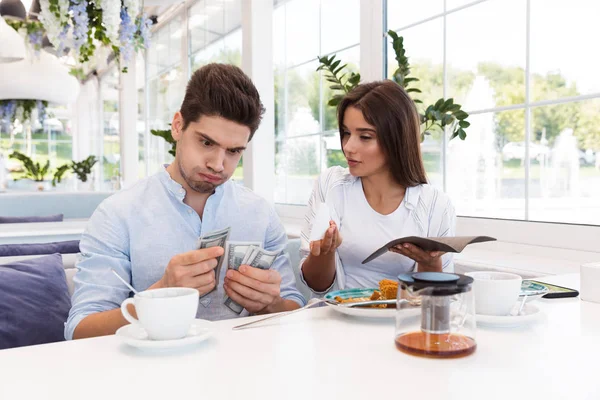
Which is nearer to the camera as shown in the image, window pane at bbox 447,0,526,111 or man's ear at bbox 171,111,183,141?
man's ear at bbox 171,111,183,141

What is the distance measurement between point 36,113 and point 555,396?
20.4 ft

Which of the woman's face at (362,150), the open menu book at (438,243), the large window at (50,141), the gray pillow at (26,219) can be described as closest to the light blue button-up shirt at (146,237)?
the open menu book at (438,243)

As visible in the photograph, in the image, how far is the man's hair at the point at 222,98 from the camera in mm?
1506

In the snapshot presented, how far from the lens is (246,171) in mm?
4090

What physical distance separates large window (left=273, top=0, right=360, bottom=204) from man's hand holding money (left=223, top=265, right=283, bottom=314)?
2.28m

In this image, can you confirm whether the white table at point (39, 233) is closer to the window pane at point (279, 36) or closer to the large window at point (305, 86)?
the large window at point (305, 86)

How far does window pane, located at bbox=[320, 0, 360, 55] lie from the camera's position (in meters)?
3.35

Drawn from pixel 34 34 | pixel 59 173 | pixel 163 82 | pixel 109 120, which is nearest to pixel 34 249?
pixel 34 34

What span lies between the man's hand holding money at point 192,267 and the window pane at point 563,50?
1623 mm

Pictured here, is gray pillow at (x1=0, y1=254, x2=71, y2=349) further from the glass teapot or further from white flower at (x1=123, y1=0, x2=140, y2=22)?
white flower at (x1=123, y1=0, x2=140, y2=22)

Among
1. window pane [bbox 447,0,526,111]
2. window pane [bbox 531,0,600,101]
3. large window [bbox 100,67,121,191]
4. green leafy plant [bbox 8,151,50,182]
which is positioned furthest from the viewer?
large window [bbox 100,67,121,191]

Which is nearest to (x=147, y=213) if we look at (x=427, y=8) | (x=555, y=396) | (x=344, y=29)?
(x=555, y=396)

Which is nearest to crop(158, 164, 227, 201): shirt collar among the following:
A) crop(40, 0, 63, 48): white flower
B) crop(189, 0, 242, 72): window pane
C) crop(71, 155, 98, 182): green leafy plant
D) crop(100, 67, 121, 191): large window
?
Result: crop(40, 0, 63, 48): white flower

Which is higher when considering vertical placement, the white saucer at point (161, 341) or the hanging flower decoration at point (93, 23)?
the hanging flower decoration at point (93, 23)
